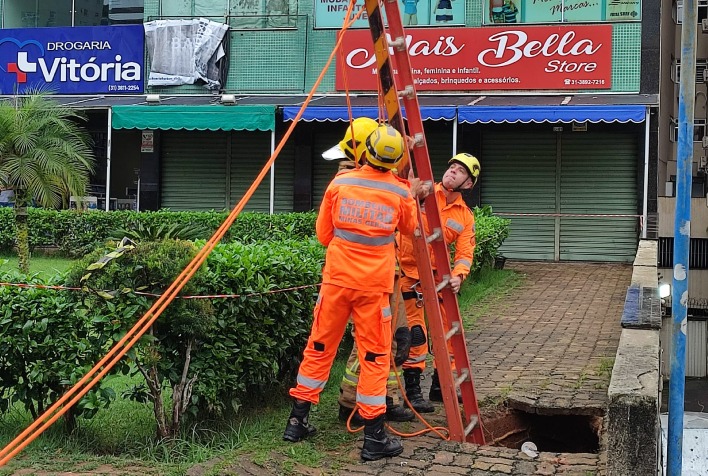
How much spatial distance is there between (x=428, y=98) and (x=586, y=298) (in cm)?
669

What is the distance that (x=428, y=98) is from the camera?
684 inches

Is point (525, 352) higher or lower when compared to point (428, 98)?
lower

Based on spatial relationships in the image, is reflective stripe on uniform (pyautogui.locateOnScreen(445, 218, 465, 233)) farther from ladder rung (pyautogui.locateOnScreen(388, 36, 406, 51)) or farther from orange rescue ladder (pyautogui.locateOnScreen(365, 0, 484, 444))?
ladder rung (pyautogui.locateOnScreen(388, 36, 406, 51))

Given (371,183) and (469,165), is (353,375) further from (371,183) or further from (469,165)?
(469,165)

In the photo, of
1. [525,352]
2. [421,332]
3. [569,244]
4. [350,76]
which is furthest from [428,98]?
[421,332]

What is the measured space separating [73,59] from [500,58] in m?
9.59

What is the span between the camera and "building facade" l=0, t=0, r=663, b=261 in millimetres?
16719

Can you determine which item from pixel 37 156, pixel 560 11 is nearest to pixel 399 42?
pixel 37 156

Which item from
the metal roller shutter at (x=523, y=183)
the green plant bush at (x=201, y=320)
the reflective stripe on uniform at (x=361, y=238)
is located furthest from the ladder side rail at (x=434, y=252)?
the metal roller shutter at (x=523, y=183)

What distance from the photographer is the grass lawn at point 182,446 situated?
457 centimetres

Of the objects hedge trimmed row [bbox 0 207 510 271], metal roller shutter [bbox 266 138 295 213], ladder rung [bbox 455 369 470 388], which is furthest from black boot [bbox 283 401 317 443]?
metal roller shutter [bbox 266 138 295 213]

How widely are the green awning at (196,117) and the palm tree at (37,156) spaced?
3038 millimetres

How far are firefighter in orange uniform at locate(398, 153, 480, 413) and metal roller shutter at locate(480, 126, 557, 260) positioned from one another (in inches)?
471

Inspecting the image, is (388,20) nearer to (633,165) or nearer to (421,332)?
(421,332)
